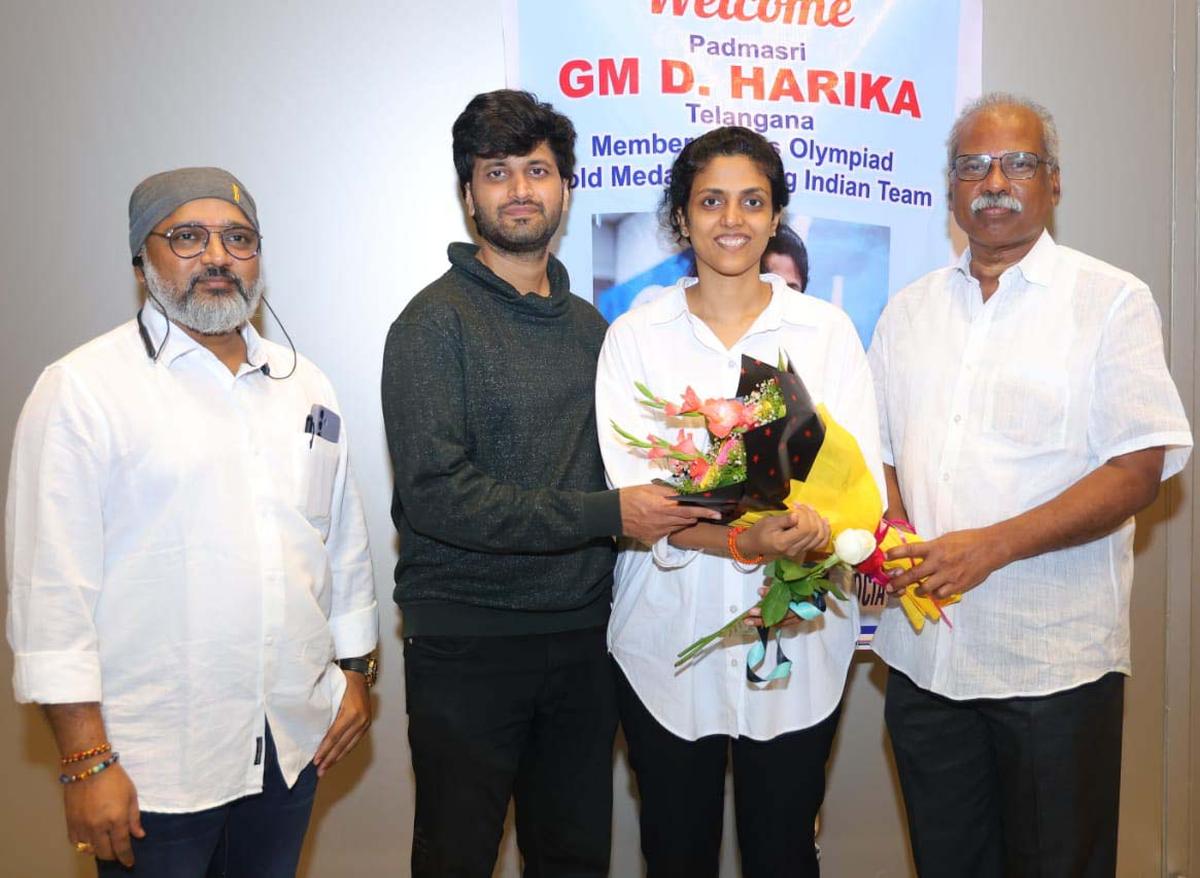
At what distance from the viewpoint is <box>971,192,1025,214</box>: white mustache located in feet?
7.47

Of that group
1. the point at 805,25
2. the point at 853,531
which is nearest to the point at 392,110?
the point at 805,25

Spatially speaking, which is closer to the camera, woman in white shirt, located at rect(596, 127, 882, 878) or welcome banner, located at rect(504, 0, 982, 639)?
woman in white shirt, located at rect(596, 127, 882, 878)

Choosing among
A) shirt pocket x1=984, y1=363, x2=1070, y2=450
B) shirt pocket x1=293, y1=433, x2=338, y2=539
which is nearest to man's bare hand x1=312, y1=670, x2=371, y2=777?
shirt pocket x1=293, y1=433, x2=338, y2=539

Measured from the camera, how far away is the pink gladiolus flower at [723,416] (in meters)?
1.85

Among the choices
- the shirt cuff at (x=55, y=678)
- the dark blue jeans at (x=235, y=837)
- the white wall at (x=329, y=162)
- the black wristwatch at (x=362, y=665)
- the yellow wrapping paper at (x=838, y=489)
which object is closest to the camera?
the shirt cuff at (x=55, y=678)

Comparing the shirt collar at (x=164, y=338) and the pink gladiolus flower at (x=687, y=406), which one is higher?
the shirt collar at (x=164, y=338)

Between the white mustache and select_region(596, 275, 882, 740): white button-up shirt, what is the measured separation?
1.37ft

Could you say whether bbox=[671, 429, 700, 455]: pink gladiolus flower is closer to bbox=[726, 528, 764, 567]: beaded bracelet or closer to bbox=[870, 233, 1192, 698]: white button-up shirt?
bbox=[726, 528, 764, 567]: beaded bracelet

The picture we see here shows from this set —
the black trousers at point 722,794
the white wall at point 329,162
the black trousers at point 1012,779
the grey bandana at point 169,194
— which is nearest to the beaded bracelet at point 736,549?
the black trousers at point 722,794

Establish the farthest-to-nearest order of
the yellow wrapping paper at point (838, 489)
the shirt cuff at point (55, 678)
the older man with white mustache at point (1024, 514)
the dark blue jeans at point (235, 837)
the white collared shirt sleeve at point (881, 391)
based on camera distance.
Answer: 1. the white collared shirt sleeve at point (881, 391)
2. the older man with white mustache at point (1024, 514)
3. the yellow wrapping paper at point (838, 489)
4. the dark blue jeans at point (235, 837)
5. the shirt cuff at point (55, 678)

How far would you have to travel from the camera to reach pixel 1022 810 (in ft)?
7.41

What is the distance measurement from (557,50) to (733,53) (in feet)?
1.85

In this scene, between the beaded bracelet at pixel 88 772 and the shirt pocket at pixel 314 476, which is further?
the shirt pocket at pixel 314 476

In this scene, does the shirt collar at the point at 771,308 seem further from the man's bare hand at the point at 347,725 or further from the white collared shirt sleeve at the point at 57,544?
the white collared shirt sleeve at the point at 57,544
